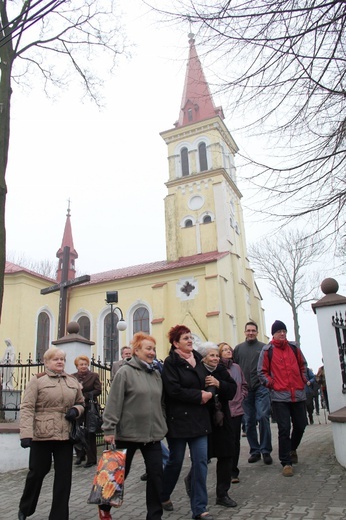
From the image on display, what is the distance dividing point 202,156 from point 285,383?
2828 centimetres

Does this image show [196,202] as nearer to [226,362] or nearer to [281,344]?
[281,344]

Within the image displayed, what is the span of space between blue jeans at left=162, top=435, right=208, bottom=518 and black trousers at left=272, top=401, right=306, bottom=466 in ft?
5.96

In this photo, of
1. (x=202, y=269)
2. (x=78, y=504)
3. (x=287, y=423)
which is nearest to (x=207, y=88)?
(x=287, y=423)

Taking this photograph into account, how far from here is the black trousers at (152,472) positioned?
392 centimetres

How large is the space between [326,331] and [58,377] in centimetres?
442

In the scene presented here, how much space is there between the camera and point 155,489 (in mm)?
3959

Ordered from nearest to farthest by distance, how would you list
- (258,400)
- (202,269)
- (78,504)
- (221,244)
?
(78,504) < (258,400) < (202,269) < (221,244)

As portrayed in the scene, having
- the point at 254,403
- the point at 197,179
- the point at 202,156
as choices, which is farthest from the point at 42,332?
the point at 254,403

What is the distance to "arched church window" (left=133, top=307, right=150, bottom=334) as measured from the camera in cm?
2691

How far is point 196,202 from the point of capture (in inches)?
1222

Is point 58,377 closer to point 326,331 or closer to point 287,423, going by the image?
point 287,423

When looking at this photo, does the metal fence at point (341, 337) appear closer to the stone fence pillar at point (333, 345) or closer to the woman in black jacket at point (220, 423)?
the stone fence pillar at point (333, 345)

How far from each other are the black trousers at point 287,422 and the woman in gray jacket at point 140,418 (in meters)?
2.21

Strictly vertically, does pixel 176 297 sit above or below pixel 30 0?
below
